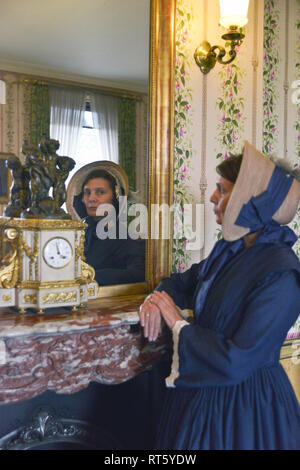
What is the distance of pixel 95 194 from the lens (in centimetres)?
203

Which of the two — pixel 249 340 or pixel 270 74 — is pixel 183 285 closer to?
pixel 249 340

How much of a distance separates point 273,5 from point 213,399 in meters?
2.26

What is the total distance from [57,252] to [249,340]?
772 millimetres

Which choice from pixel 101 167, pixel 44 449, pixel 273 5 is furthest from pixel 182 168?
pixel 44 449

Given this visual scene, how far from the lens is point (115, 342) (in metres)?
1.78

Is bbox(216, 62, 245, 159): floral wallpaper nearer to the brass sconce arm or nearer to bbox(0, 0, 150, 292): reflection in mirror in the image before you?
the brass sconce arm

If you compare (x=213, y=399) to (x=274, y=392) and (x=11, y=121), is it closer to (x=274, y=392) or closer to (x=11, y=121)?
(x=274, y=392)

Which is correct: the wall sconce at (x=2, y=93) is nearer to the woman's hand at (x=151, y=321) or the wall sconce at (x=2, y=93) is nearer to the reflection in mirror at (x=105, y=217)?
the reflection in mirror at (x=105, y=217)

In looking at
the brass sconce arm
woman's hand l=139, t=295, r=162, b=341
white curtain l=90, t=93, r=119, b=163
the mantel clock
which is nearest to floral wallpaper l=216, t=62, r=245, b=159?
the brass sconce arm

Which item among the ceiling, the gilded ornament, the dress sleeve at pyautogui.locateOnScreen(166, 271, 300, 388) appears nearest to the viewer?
the dress sleeve at pyautogui.locateOnScreen(166, 271, 300, 388)

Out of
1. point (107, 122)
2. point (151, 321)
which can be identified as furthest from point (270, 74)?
point (151, 321)

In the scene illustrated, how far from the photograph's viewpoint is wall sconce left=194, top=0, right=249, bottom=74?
2.14m

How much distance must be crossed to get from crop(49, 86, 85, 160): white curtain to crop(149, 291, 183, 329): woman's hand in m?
0.67

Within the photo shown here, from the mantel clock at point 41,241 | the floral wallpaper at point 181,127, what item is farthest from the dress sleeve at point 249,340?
the floral wallpaper at point 181,127
